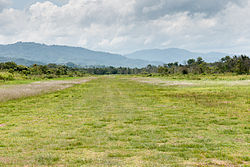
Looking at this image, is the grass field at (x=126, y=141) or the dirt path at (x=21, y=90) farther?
A: the dirt path at (x=21, y=90)

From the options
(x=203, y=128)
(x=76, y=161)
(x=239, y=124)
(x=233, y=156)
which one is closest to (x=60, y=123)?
(x=76, y=161)

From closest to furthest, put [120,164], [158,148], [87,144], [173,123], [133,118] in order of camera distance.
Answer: [120,164] < [158,148] < [87,144] < [173,123] < [133,118]

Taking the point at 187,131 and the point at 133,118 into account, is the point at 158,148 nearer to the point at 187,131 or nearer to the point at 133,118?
the point at 187,131

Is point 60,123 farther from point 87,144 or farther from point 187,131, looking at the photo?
point 187,131

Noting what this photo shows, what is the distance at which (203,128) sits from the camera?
36.7 ft

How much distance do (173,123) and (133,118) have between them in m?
2.63

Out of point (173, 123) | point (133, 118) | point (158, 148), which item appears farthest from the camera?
point (133, 118)

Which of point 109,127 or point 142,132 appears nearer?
point 142,132

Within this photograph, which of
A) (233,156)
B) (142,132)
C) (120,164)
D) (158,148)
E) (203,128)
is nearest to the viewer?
(120,164)

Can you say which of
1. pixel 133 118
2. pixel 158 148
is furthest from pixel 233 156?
pixel 133 118

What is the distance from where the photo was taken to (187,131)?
1064 cm

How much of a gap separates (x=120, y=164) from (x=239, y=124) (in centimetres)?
837

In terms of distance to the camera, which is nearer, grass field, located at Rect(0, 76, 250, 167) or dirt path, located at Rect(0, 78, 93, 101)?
grass field, located at Rect(0, 76, 250, 167)

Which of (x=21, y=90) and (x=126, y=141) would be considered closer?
(x=126, y=141)
